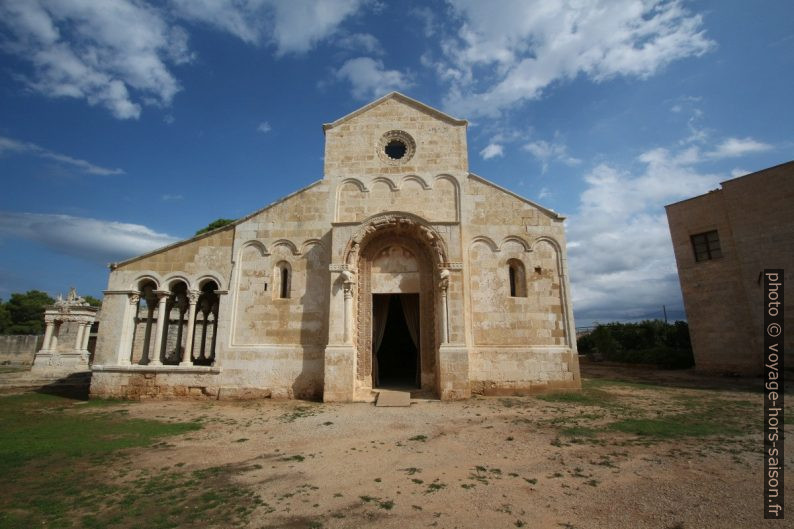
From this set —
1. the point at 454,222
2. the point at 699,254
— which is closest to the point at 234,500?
the point at 454,222

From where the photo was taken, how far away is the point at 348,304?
1332 cm

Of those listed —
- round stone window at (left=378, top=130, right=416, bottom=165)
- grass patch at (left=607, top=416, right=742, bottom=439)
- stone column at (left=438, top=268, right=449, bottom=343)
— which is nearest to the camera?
grass patch at (left=607, top=416, right=742, bottom=439)

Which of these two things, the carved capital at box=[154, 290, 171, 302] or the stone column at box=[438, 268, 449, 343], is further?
the carved capital at box=[154, 290, 171, 302]

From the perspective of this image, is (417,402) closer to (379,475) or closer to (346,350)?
(346,350)

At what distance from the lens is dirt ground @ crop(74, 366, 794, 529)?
4.69 m

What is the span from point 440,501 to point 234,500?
111 inches

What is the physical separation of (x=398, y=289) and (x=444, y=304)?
2.13 meters

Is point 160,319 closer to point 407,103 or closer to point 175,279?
point 175,279

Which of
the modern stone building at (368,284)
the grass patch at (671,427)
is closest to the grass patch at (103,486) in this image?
the modern stone building at (368,284)

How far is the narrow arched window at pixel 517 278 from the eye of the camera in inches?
561

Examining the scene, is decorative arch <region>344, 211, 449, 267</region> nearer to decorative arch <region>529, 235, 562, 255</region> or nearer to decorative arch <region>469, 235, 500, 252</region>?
decorative arch <region>469, 235, 500, 252</region>

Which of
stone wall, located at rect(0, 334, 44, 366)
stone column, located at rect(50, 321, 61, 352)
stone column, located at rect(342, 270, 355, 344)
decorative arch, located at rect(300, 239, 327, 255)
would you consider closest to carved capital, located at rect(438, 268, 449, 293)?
stone column, located at rect(342, 270, 355, 344)

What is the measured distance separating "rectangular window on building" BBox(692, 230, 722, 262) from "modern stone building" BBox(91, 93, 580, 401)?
11804 mm

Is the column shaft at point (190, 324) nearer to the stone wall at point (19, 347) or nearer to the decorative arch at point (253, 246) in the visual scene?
the decorative arch at point (253, 246)
